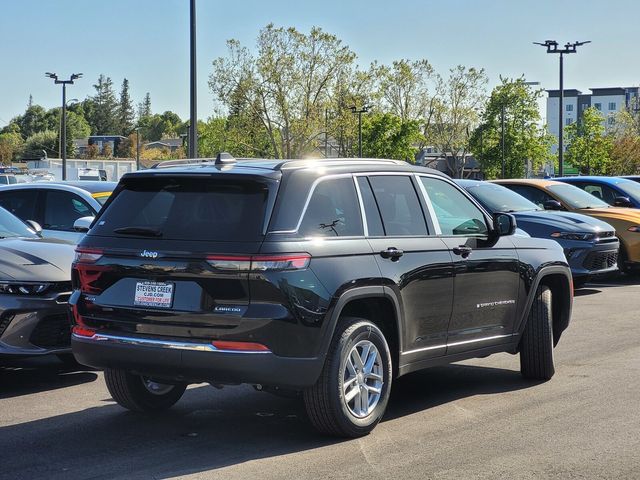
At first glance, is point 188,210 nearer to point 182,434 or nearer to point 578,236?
point 182,434

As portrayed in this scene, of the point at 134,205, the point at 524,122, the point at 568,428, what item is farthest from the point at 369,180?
the point at 524,122

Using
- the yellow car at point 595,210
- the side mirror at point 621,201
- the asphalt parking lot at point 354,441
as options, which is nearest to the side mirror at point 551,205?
the yellow car at point 595,210

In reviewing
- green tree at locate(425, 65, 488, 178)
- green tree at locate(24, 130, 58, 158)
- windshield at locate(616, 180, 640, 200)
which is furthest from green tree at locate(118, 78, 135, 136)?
windshield at locate(616, 180, 640, 200)

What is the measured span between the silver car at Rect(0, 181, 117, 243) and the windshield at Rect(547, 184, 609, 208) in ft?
26.2

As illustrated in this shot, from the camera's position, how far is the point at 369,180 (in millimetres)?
6301

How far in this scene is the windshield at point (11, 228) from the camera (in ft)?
28.5

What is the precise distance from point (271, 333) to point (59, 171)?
71.5 metres

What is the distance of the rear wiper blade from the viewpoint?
18.6 ft

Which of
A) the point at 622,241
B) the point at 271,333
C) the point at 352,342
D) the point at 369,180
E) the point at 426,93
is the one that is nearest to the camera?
the point at 271,333

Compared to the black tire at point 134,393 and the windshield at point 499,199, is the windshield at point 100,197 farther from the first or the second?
the black tire at point 134,393

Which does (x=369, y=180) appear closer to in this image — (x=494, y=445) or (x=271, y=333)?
(x=271, y=333)

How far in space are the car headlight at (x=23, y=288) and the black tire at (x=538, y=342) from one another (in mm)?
3877

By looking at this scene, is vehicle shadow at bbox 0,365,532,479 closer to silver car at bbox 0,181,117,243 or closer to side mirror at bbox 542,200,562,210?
silver car at bbox 0,181,117,243

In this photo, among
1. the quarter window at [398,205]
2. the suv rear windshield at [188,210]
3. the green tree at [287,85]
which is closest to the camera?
the suv rear windshield at [188,210]
